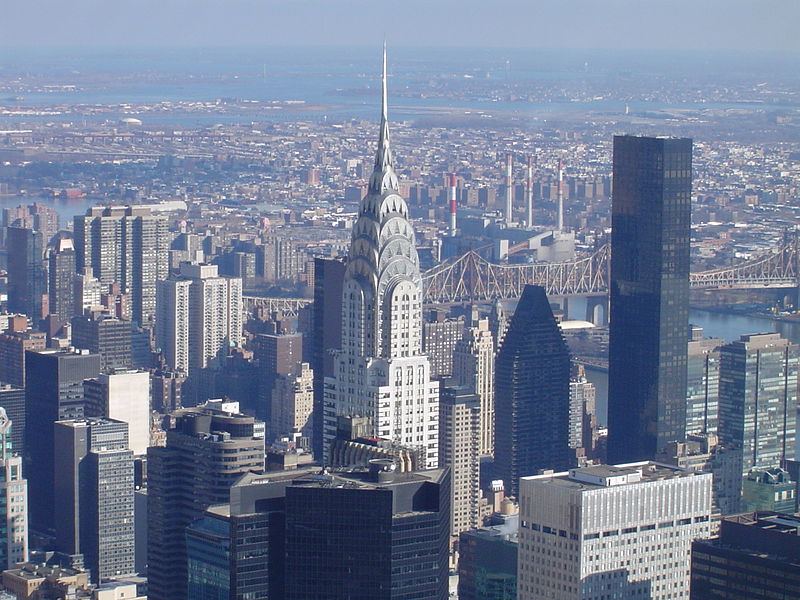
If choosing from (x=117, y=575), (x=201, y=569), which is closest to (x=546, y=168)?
(x=117, y=575)

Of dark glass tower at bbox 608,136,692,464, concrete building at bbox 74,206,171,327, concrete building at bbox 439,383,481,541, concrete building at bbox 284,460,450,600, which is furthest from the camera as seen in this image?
concrete building at bbox 74,206,171,327

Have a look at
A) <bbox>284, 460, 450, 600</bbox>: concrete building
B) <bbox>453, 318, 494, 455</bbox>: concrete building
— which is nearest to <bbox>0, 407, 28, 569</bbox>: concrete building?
<bbox>453, 318, 494, 455</bbox>: concrete building

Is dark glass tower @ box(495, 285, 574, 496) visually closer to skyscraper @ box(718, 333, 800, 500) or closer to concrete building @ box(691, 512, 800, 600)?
skyscraper @ box(718, 333, 800, 500)

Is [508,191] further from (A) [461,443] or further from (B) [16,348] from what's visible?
(A) [461,443]

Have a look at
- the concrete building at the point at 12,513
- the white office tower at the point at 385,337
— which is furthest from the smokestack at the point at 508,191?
the white office tower at the point at 385,337

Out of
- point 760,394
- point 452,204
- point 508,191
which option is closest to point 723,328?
point 760,394

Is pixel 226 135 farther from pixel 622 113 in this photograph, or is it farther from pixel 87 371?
pixel 87 371

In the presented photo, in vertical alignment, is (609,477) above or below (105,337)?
above
